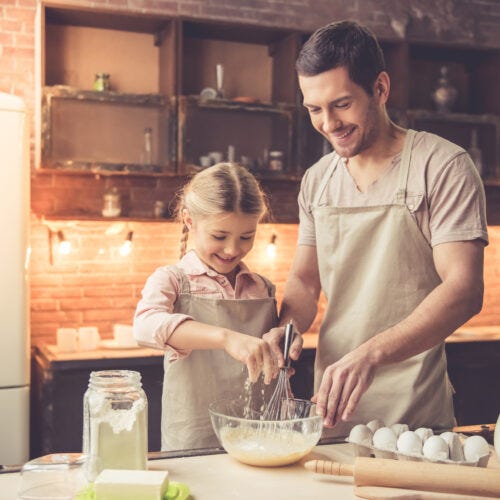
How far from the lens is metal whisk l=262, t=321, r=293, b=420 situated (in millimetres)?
1629

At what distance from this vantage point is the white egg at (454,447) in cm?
136

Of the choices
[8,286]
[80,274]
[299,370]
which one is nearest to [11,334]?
[8,286]

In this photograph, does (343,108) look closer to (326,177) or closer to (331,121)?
(331,121)

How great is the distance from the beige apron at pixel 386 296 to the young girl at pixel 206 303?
205mm

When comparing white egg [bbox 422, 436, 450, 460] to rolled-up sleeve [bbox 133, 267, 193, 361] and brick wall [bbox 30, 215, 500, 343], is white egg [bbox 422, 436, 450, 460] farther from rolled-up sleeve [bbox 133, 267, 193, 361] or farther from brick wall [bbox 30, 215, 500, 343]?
brick wall [bbox 30, 215, 500, 343]

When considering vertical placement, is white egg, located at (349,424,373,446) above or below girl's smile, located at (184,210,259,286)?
below

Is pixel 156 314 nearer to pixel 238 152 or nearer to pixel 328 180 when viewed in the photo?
pixel 328 180

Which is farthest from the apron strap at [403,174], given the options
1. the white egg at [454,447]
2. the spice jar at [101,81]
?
the spice jar at [101,81]

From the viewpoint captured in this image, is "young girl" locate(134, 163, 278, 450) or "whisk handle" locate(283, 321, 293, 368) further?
"young girl" locate(134, 163, 278, 450)

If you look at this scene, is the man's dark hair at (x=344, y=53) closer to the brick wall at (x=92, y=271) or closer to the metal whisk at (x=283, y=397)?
the metal whisk at (x=283, y=397)

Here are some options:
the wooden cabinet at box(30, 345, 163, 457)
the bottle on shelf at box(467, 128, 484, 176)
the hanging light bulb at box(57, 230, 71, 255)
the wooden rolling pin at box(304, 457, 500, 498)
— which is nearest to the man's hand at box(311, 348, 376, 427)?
the wooden rolling pin at box(304, 457, 500, 498)

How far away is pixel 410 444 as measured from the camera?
4.47ft

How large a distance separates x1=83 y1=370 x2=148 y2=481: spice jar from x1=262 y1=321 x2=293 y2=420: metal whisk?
39cm

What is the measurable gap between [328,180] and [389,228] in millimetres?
260
